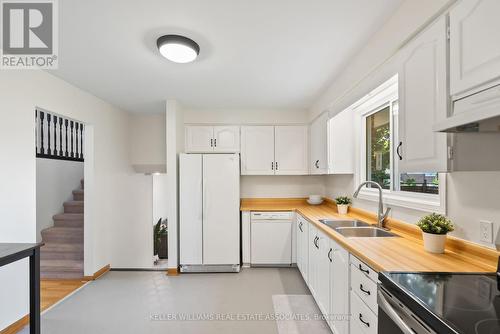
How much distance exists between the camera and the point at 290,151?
4078 millimetres

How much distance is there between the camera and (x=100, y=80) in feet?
9.32

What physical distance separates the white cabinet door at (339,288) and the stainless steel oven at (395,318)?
0.52 meters

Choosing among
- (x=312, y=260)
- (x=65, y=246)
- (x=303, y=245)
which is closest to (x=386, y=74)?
(x=312, y=260)

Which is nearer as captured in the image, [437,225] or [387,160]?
[437,225]

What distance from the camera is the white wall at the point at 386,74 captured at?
129 cm

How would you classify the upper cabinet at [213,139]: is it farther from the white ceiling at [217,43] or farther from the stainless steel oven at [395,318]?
the stainless steel oven at [395,318]

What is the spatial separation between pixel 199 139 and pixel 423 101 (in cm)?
327

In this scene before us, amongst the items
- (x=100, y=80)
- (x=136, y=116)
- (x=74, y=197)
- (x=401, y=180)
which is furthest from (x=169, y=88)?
(x=74, y=197)

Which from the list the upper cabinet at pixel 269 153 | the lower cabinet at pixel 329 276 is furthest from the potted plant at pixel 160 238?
the lower cabinet at pixel 329 276

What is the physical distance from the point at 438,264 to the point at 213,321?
1956 mm

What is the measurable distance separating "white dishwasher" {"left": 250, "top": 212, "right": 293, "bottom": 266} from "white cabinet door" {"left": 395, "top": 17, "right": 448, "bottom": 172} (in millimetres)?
2299

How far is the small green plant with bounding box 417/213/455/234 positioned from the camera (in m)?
1.44

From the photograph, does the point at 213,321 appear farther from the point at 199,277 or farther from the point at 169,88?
the point at 169,88

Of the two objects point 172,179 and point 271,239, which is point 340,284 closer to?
point 271,239
